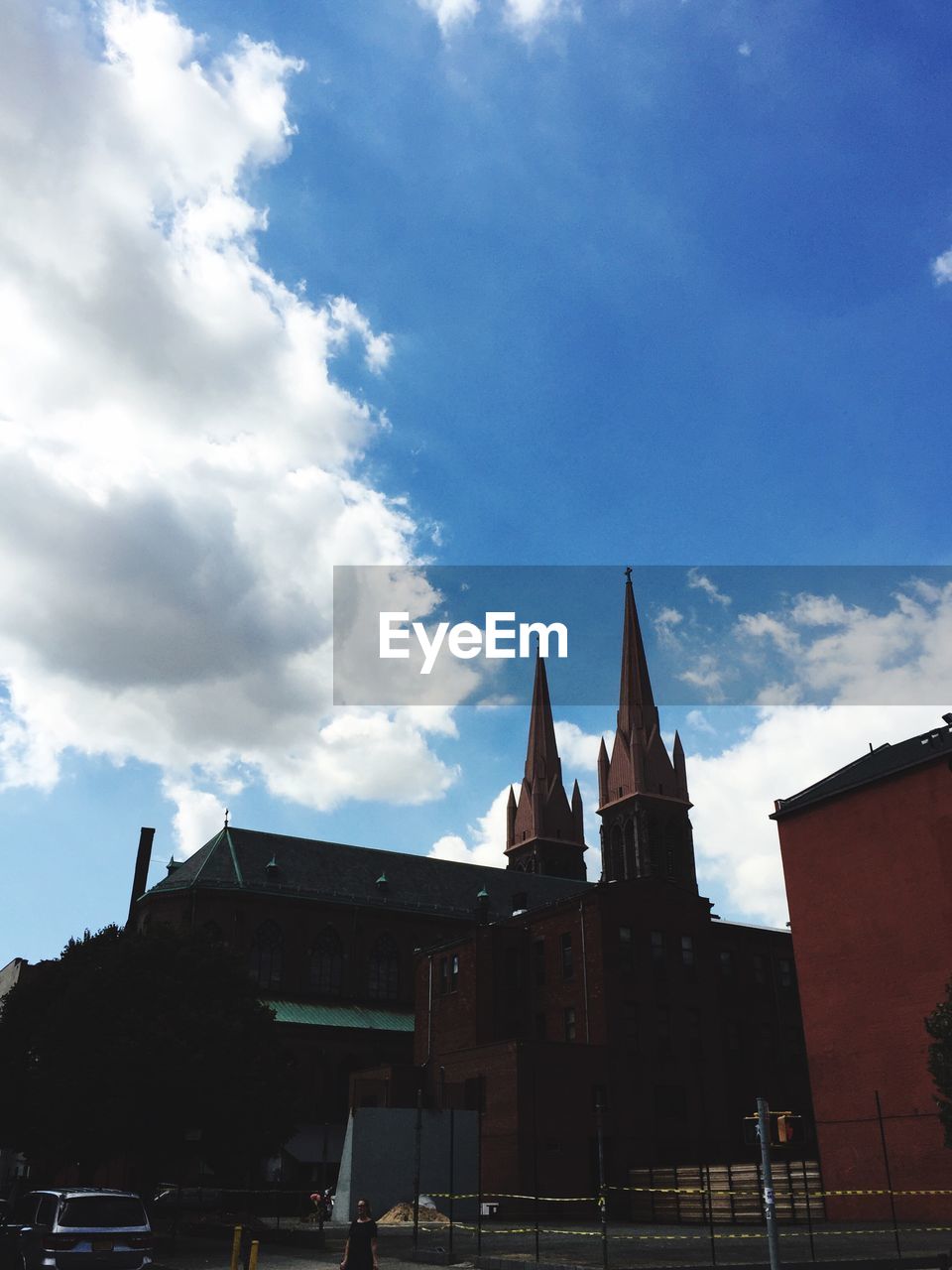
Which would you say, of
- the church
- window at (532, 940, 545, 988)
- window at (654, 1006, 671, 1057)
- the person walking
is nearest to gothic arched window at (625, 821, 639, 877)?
the church

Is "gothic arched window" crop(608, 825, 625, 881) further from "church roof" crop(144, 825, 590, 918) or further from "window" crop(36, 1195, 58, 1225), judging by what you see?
"window" crop(36, 1195, 58, 1225)

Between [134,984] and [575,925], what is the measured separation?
2158cm

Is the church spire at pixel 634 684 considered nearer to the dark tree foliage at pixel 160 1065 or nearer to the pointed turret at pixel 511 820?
the pointed turret at pixel 511 820

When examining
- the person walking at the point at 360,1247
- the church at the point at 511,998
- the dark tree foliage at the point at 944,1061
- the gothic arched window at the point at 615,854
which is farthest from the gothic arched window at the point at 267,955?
the person walking at the point at 360,1247

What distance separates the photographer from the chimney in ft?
257

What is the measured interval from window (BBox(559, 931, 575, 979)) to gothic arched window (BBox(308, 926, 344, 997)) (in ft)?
77.2

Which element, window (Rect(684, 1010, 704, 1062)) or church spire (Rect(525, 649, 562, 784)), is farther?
church spire (Rect(525, 649, 562, 784))

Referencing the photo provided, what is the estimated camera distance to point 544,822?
102375mm

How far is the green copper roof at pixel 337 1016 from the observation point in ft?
205

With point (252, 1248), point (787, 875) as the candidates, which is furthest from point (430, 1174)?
point (252, 1248)

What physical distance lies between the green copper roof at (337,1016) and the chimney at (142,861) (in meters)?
18.8

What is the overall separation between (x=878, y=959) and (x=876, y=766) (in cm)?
631

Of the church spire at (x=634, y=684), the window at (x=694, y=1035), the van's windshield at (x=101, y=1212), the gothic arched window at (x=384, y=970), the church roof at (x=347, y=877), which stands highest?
the church spire at (x=634, y=684)

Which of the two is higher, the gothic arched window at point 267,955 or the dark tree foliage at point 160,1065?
the gothic arched window at point 267,955
